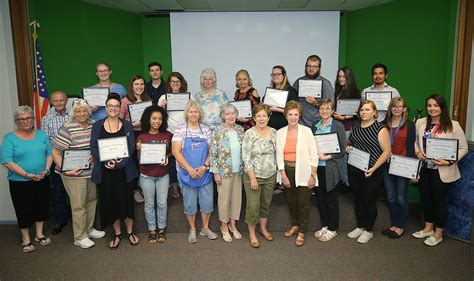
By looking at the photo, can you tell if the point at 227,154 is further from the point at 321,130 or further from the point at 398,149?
the point at 398,149

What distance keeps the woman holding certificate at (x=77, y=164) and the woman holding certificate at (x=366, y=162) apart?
262 centimetres

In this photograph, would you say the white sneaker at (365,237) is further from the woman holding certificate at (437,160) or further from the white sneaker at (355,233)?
the woman holding certificate at (437,160)

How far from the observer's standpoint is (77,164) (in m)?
3.51

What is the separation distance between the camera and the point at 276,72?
162 inches

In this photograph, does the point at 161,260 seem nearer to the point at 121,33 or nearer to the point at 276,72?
the point at 276,72

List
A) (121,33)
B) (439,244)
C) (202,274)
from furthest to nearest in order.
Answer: (121,33), (439,244), (202,274)

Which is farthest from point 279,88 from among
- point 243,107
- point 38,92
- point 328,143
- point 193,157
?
point 38,92

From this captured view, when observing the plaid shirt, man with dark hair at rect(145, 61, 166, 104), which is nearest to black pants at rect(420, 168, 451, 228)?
man with dark hair at rect(145, 61, 166, 104)

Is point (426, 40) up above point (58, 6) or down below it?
below

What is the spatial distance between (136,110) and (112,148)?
2.21 ft

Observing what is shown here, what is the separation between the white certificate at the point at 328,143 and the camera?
3557 millimetres

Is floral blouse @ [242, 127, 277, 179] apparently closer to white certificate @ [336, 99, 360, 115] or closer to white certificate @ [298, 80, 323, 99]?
white certificate @ [298, 80, 323, 99]

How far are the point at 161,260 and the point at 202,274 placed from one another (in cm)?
49

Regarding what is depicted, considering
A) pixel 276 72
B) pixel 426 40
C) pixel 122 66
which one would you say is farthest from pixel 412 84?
pixel 122 66
